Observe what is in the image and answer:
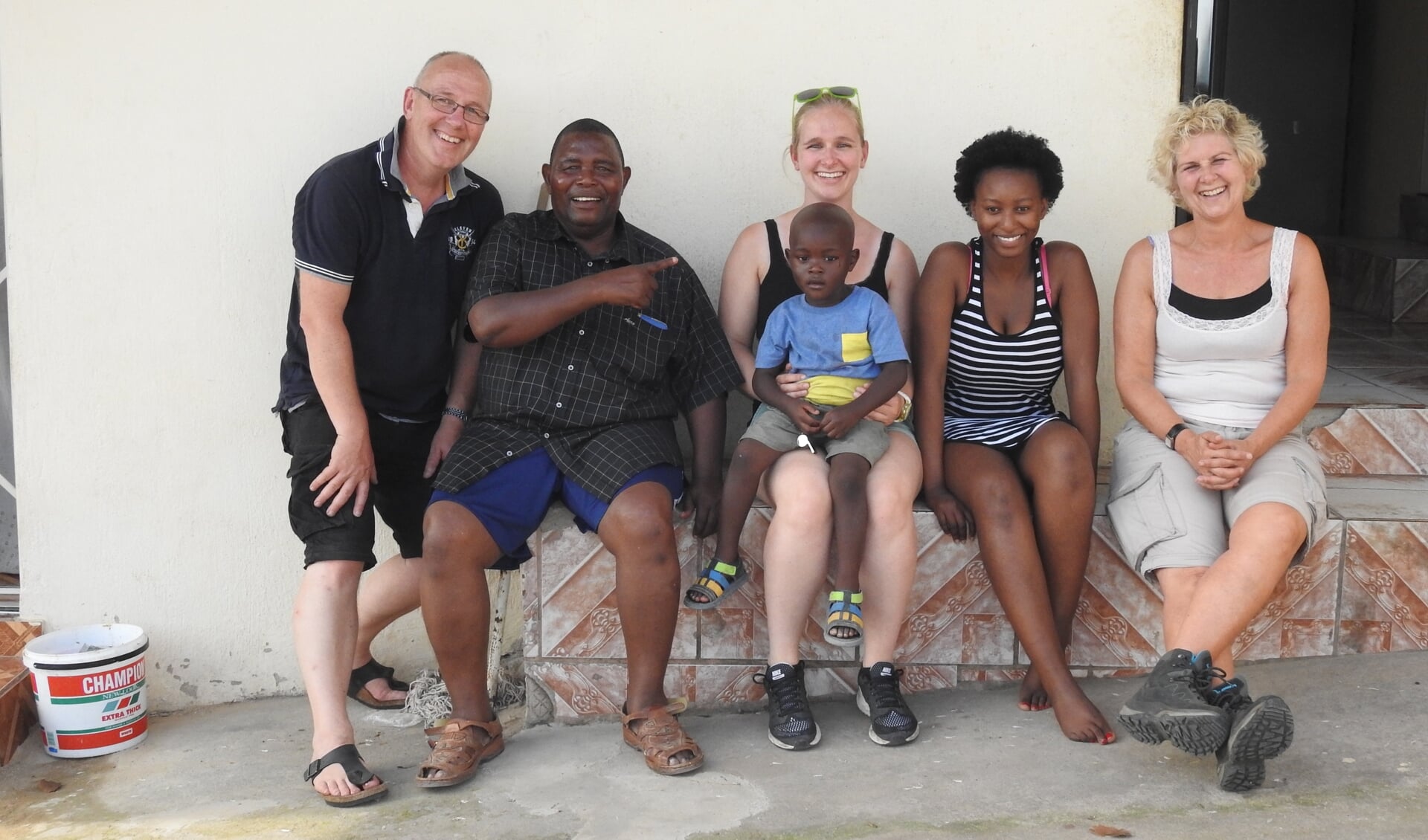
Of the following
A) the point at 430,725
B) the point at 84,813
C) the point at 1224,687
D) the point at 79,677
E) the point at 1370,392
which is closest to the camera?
the point at 1224,687

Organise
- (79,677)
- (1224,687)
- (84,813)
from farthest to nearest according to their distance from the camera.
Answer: (79,677) < (84,813) < (1224,687)

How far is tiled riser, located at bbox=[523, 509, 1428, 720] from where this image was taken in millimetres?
3113

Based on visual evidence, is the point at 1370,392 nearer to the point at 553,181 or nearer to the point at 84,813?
the point at 553,181

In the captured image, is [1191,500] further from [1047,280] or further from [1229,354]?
[1047,280]

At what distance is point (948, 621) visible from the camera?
10.4 feet

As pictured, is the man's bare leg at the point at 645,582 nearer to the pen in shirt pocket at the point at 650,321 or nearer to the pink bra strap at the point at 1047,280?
the pen in shirt pocket at the point at 650,321

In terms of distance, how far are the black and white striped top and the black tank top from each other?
0.22 m

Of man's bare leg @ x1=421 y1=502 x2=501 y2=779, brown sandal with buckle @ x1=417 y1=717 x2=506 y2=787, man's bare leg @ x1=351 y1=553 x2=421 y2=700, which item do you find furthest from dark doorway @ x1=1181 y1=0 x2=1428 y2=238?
brown sandal with buckle @ x1=417 y1=717 x2=506 y2=787

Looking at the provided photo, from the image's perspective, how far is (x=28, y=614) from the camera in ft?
11.6

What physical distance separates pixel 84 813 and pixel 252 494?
3.23ft

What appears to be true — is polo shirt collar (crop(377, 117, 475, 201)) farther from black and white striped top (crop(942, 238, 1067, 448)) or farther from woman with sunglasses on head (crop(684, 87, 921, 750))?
black and white striped top (crop(942, 238, 1067, 448))

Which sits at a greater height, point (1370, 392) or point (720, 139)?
point (720, 139)

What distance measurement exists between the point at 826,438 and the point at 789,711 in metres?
0.65

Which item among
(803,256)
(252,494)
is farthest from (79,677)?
(803,256)
